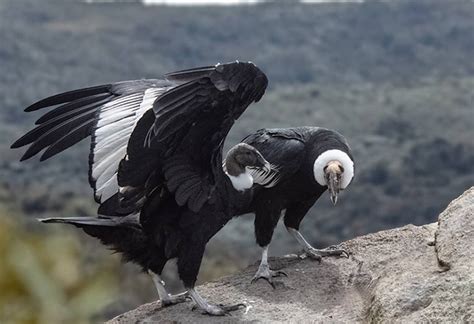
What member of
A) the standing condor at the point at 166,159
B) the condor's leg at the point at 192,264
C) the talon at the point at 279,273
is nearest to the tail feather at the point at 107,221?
the standing condor at the point at 166,159

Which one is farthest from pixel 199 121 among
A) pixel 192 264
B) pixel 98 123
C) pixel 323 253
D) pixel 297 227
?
pixel 297 227

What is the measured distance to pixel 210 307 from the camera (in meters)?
7.55

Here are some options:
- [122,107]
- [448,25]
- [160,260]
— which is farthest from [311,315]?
[448,25]

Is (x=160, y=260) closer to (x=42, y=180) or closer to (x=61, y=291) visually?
(x=61, y=291)

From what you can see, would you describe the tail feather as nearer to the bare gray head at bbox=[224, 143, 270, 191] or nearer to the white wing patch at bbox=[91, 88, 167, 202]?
the white wing patch at bbox=[91, 88, 167, 202]

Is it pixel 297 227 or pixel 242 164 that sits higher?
pixel 242 164

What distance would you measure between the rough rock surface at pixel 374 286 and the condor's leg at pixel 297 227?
0.27ft

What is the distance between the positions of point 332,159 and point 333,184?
19cm

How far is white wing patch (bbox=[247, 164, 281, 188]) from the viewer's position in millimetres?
8297

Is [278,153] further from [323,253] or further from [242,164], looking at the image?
[323,253]

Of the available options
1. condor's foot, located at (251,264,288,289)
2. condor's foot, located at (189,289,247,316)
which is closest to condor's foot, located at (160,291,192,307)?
condor's foot, located at (189,289,247,316)

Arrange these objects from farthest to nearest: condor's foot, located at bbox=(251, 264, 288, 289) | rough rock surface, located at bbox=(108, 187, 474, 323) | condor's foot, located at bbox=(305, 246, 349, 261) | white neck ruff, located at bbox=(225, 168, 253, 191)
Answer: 1. condor's foot, located at bbox=(305, 246, 349, 261)
2. condor's foot, located at bbox=(251, 264, 288, 289)
3. white neck ruff, located at bbox=(225, 168, 253, 191)
4. rough rock surface, located at bbox=(108, 187, 474, 323)

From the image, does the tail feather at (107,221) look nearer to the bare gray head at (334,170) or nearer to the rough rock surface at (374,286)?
the rough rock surface at (374,286)

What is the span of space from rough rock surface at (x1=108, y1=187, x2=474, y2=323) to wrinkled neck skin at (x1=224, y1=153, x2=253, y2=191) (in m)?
0.77
